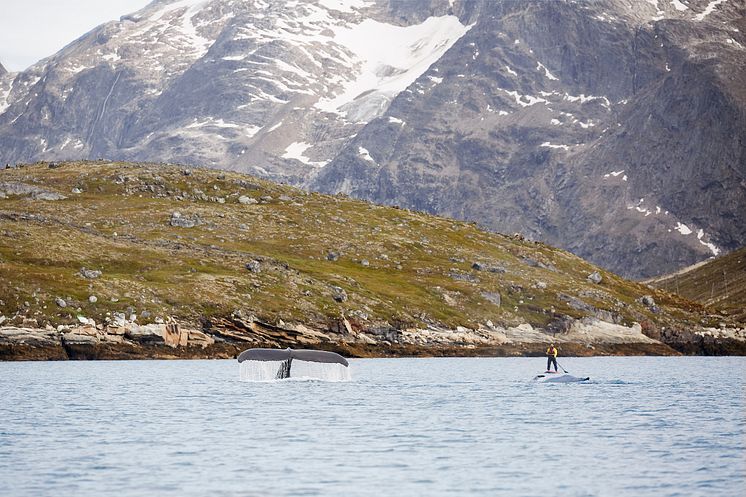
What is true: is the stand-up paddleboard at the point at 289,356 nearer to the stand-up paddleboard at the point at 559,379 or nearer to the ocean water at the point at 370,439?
the ocean water at the point at 370,439

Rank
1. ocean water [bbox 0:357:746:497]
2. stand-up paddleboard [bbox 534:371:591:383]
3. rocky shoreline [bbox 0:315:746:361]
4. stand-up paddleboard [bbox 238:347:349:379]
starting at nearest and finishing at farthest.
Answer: ocean water [bbox 0:357:746:497]
stand-up paddleboard [bbox 238:347:349:379]
stand-up paddleboard [bbox 534:371:591:383]
rocky shoreline [bbox 0:315:746:361]

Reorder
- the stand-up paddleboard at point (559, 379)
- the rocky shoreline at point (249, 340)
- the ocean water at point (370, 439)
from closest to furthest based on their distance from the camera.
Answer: the ocean water at point (370, 439)
the stand-up paddleboard at point (559, 379)
the rocky shoreline at point (249, 340)

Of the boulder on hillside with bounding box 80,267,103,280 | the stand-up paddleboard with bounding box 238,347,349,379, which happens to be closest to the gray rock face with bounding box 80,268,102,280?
the boulder on hillside with bounding box 80,267,103,280

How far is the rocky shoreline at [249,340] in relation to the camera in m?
146

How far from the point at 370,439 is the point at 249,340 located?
11003 cm

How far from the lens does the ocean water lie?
1661 inches

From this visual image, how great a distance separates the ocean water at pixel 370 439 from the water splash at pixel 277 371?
7.65m

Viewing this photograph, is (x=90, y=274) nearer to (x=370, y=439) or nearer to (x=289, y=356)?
(x=289, y=356)

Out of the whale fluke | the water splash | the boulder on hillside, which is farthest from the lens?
the boulder on hillside

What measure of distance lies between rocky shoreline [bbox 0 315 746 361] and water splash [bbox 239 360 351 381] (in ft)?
129

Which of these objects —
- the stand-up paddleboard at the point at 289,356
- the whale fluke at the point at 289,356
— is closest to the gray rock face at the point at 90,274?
the stand-up paddleboard at the point at 289,356

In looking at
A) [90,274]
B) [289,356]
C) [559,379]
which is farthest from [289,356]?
[90,274]

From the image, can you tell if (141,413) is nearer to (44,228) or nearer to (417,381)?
(417,381)

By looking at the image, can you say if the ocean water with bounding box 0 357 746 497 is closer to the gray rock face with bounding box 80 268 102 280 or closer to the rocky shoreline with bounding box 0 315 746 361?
the rocky shoreline with bounding box 0 315 746 361
